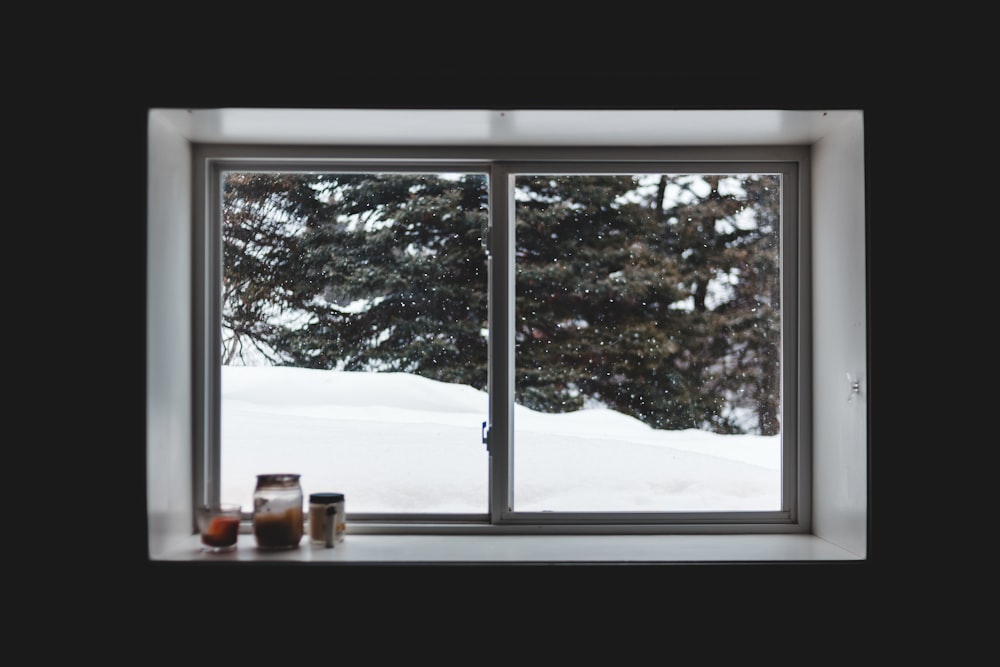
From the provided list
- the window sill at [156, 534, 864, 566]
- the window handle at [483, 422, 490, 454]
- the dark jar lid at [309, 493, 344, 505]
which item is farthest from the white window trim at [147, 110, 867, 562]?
the window handle at [483, 422, 490, 454]

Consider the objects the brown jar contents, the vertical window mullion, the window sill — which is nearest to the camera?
the window sill

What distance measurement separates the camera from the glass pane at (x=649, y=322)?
197cm

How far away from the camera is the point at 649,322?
6.50 feet

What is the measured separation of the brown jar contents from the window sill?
0.06 feet

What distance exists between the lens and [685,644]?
162cm

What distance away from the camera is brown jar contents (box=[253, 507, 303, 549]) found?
1.77 metres

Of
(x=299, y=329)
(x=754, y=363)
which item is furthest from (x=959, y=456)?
(x=299, y=329)

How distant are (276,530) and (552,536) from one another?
2.06ft

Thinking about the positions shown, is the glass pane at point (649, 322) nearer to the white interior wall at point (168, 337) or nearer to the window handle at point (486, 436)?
the window handle at point (486, 436)

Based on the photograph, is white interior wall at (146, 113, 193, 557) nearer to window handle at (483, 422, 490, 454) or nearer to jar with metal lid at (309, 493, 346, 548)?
jar with metal lid at (309, 493, 346, 548)

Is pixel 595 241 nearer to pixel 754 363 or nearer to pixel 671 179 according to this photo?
pixel 671 179

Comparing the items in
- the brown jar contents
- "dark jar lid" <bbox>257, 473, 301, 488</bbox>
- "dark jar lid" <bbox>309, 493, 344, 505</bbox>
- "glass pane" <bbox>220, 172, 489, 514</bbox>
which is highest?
"glass pane" <bbox>220, 172, 489, 514</bbox>

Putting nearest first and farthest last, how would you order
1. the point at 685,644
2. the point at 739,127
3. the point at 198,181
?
the point at 685,644, the point at 739,127, the point at 198,181

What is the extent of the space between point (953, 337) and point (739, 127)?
0.62 m
